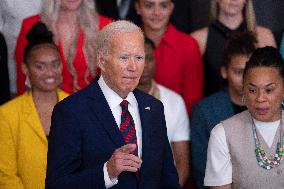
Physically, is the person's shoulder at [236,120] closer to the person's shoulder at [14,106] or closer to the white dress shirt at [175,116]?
the white dress shirt at [175,116]

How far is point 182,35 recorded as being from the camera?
14.6ft

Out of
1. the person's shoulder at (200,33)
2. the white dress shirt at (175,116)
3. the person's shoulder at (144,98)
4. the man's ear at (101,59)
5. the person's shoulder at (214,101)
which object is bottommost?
the white dress shirt at (175,116)

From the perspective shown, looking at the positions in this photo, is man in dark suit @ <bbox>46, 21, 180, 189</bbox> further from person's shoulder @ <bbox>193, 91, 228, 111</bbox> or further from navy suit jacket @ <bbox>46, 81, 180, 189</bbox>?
person's shoulder @ <bbox>193, 91, 228, 111</bbox>

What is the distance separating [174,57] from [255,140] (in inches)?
50.8

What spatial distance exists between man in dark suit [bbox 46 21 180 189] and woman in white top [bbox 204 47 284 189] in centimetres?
42

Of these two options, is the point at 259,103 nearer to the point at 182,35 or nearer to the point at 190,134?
the point at 190,134

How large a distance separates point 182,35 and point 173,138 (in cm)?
69

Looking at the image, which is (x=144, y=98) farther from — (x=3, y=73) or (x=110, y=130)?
(x=3, y=73)

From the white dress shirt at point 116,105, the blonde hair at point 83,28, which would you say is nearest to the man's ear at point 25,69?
the blonde hair at point 83,28

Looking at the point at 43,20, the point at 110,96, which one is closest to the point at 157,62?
the point at 43,20

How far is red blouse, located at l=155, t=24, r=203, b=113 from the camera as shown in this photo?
4387mm

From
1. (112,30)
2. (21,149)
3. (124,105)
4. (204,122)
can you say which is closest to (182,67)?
(204,122)

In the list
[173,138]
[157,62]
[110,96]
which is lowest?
[173,138]

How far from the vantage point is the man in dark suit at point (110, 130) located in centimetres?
264
